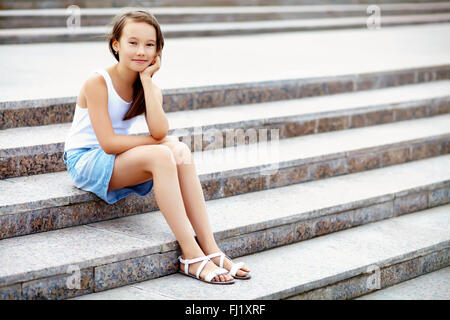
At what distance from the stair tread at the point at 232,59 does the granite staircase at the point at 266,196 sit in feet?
0.28

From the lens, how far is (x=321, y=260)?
3416 millimetres

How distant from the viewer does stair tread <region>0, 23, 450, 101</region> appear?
16.0ft

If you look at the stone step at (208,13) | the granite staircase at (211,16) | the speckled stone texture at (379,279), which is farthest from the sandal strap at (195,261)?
the stone step at (208,13)

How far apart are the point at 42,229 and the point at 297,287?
134cm

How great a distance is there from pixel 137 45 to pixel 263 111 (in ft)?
6.02

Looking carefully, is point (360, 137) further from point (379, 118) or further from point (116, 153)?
point (116, 153)

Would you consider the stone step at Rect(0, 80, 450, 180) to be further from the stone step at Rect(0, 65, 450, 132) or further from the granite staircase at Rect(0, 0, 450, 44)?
the granite staircase at Rect(0, 0, 450, 44)

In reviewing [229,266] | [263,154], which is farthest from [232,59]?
[229,266]

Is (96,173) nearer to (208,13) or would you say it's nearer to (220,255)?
(220,255)

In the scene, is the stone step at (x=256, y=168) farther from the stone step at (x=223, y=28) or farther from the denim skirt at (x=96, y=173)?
the stone step at (x=223, y=28)

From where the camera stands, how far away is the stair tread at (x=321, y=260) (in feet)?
9.68

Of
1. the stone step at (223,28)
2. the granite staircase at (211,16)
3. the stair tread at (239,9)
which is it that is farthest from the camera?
the stair tread at (239,9)

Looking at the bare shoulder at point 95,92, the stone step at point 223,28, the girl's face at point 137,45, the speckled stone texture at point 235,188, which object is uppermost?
the stone step at point 223,28

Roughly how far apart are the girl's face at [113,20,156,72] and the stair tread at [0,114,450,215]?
0.74 meters
